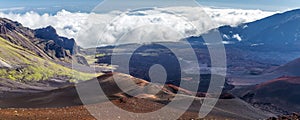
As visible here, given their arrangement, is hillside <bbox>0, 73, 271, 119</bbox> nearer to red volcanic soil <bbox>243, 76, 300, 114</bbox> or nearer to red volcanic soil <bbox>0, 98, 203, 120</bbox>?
red volcanic soil <bbox>0, 98, 203, 120</bbox>

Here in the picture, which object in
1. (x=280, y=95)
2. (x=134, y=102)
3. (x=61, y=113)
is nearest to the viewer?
(x=61, y=113)

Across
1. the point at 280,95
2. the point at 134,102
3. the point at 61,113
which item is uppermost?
the point at 61,113

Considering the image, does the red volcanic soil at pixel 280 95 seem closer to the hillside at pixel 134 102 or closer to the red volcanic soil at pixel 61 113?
the hillside at pixel 134 102

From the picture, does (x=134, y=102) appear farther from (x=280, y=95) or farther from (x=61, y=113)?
(x=280, y=95)

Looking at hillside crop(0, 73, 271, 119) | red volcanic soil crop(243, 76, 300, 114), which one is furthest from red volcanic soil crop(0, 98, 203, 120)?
red volcanic soil crop(243, 76, 300, 114)

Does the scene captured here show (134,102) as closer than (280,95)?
Yes

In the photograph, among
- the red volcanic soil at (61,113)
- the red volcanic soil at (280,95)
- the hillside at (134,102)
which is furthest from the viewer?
the red volcanic soil at (280,95)

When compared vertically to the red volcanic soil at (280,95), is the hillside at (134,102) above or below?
above

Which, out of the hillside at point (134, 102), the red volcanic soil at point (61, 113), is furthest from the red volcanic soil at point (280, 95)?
the red volcanic soil at point (61, 113)

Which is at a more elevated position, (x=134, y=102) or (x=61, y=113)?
(x=61, y=113)

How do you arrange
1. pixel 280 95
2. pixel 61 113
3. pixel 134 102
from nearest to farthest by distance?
pixel 61 113
pixel 134 102
pixel 280 95

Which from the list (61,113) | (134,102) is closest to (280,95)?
(134,102)
